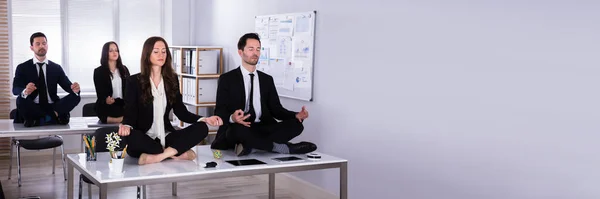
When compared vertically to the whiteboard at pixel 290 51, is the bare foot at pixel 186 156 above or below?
below

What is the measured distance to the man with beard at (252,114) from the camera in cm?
417

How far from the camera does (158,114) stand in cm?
400

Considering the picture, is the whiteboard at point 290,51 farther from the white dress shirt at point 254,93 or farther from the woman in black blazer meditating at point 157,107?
the woman in black blazer meditating at point 157,107

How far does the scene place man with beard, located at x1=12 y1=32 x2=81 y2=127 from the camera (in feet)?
16.5

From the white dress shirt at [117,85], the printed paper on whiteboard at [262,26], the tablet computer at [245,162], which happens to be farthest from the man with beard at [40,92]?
the tablet computer at [245,162]

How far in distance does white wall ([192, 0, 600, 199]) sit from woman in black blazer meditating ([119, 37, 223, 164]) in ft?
4.42

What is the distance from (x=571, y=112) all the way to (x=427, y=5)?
1276 millimetres

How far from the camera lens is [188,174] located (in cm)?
352

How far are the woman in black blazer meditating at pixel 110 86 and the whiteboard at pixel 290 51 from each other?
133 cm

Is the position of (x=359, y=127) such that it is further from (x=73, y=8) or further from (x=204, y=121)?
(x=73, y=8)

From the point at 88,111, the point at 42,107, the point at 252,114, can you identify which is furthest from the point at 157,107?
the point at 88,111

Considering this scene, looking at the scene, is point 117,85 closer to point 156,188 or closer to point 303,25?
point 156,188

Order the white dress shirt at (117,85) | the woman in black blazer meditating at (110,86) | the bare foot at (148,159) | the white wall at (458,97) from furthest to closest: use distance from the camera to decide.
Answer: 1. the white dress shirt at (117,85)
2. the woman in black blazer meditating at (110,86)
3. the bare foot at (148,159)
4. the white wall at (458,97)

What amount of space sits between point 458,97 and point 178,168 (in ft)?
5.71
